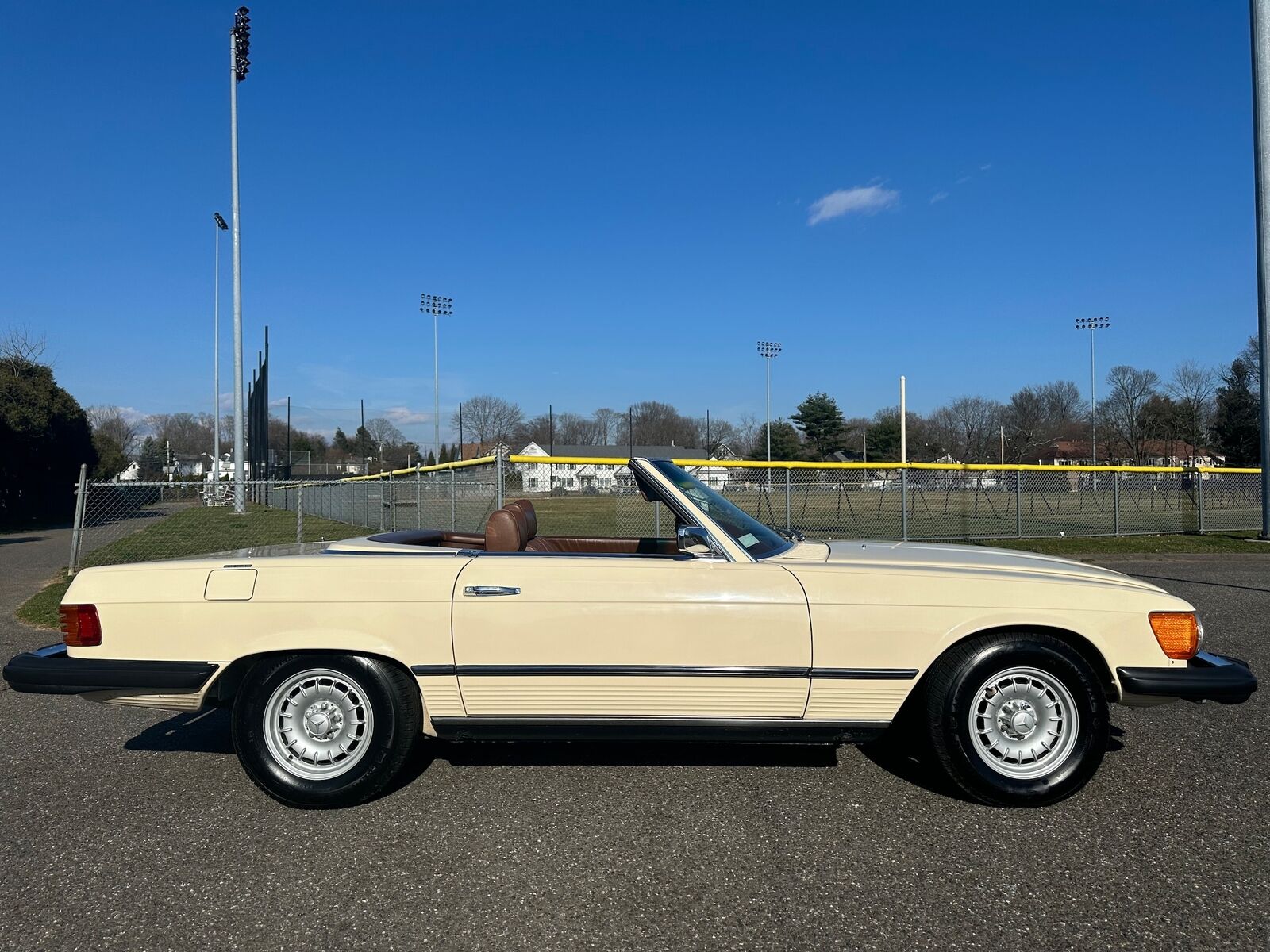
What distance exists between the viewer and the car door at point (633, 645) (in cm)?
343

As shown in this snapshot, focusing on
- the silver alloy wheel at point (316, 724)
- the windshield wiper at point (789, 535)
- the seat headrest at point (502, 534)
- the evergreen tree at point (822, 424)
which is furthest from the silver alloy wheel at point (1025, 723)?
the evergreen tree at point (822, 424)

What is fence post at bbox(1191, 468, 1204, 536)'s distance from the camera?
722 inches

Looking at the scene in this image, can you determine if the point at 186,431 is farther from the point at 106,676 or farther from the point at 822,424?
the point at 106,676

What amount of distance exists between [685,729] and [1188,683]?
79.3 inches

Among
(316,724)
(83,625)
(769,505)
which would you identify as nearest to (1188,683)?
(316,724)

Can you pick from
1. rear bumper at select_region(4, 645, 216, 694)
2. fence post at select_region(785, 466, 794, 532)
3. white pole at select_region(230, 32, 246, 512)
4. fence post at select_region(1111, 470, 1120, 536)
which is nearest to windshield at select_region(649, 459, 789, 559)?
rear bumper at select_region(4, 645, 216, 694)

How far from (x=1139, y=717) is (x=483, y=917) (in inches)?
153

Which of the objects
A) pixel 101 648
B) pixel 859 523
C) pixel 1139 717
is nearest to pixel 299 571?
pixel 101 648

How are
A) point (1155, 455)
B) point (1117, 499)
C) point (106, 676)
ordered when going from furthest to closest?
point (1155, 455) < point (1117, 499) < point (106, 676)

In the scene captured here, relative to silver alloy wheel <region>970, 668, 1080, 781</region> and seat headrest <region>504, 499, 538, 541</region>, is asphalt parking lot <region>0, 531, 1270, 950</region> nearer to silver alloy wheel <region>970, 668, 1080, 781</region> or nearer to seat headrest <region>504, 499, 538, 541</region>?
silver alloy wheel <region>970, 668, 1080, 781</region>

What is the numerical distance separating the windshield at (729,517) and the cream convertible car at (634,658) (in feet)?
0.61

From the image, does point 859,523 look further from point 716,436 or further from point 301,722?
point 716,436

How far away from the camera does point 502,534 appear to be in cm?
401

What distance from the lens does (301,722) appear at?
357cm
